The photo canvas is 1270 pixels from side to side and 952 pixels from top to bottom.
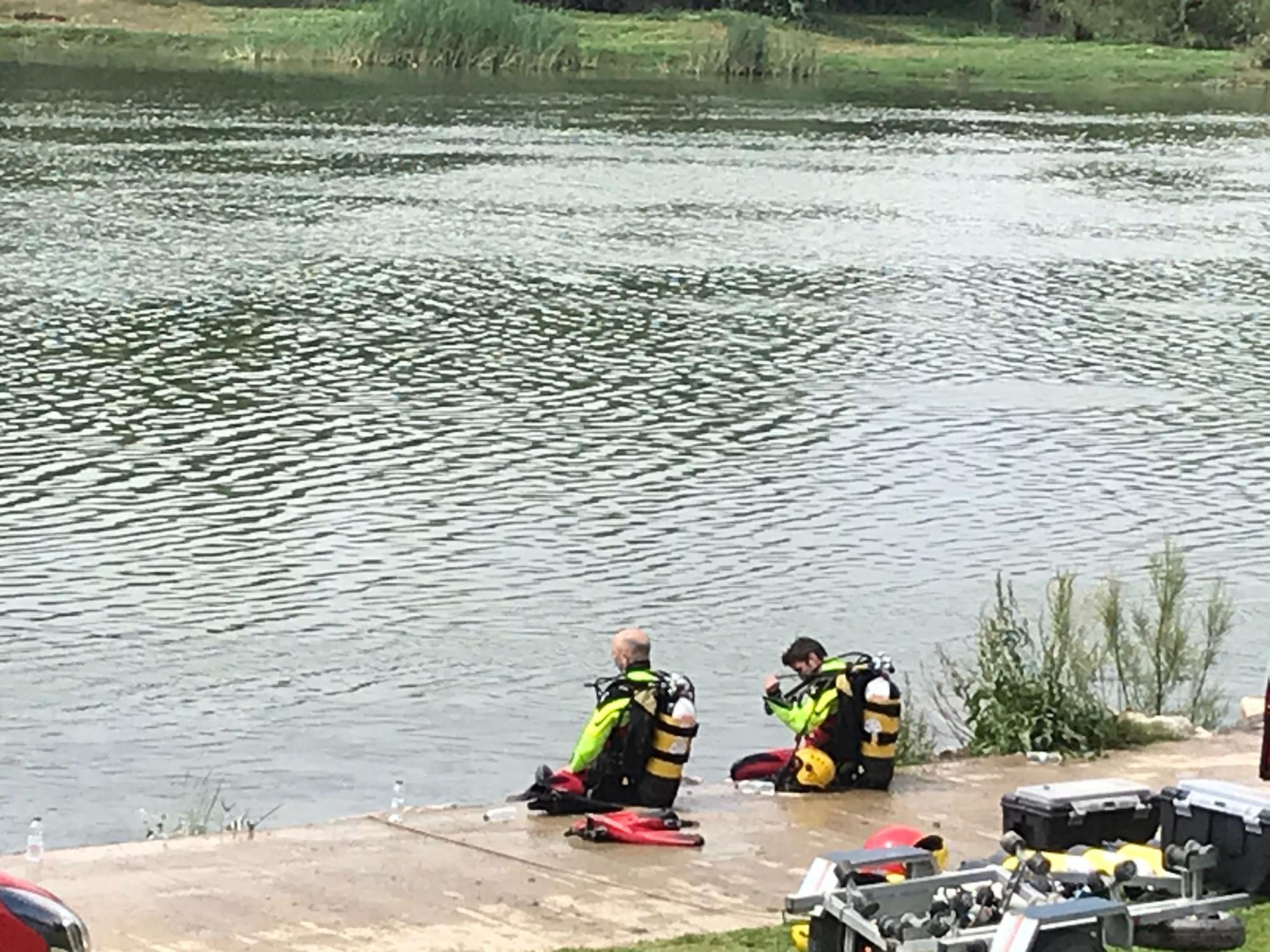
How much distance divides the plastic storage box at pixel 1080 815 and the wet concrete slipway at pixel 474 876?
944 millimetres

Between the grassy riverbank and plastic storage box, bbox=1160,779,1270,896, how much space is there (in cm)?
6809

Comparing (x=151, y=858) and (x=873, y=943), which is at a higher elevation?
(x=873, y=943)

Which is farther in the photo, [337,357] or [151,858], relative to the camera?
[337,357]

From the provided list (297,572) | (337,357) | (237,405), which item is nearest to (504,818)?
(297,572)

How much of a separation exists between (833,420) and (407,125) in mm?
33321

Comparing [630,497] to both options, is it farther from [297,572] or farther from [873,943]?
[873,943]

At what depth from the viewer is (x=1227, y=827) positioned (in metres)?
8.91

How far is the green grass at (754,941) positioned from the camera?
862 centimetres

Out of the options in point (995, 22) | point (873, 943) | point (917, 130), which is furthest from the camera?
point (995, 22)

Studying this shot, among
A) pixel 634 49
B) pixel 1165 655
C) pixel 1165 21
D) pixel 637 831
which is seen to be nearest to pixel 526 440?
pixel 1165 655

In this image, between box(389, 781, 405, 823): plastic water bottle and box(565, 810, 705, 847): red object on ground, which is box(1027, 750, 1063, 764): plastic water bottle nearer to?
box(565, 810, 705, 847): red object on ground

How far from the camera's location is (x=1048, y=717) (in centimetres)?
1347

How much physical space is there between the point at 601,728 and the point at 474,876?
1.33 meters

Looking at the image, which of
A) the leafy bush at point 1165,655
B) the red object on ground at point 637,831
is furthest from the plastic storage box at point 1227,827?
the leafy bush at point 1165,655
